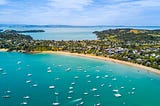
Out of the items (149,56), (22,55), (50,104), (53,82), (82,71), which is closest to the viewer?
(50,104)

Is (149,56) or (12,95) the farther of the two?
(149,56)

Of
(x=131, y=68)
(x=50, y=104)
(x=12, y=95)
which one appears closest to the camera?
(x=50, y=104)

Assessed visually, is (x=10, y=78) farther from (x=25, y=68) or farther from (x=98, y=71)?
(x=98, y=71)

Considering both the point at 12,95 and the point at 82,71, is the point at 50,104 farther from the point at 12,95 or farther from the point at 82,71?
the point at 82,71

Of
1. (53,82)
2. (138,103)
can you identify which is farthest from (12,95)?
(138,103)

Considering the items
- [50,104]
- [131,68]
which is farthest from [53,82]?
[131,68]

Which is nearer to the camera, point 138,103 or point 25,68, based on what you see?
point 138,103

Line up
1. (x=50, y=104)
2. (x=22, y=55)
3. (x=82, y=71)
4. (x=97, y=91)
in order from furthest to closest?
1. (x=22, y=55)
2. (x=82, y=71)
3. (x=97, y=91)
4. (x=50, y=104)
